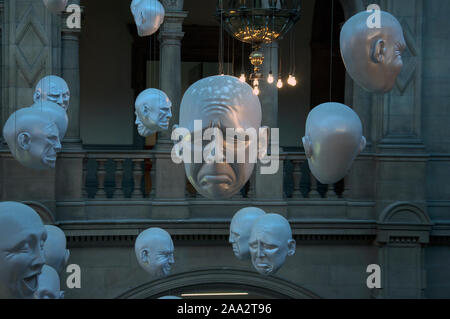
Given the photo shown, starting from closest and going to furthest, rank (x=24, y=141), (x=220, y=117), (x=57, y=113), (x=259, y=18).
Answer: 1. (x=220, y=117)
2. (x=24, y=141)
3. (x=259, y=18)
4. (x=57, y=113)

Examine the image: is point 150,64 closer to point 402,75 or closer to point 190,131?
point 402,75

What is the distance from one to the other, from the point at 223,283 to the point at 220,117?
20.0 ft

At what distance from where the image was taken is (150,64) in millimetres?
16797

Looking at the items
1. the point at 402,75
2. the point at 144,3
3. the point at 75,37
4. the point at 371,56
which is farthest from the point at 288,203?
the point at 371,56

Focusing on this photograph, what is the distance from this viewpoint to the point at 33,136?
6.98 m

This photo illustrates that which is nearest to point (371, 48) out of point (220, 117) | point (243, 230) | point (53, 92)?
point (220, 117)

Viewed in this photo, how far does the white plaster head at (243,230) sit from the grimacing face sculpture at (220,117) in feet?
5.99

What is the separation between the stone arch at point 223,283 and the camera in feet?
38.9

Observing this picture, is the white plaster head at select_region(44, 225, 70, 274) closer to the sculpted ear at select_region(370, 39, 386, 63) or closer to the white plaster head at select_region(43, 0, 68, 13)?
the white plaster head at select_region(43, 0, 68, 13)

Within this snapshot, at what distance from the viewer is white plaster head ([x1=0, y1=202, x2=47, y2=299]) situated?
5066mm

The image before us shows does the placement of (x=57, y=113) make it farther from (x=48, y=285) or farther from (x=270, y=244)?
A: (x=270, y=244)

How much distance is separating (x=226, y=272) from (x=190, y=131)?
590cm

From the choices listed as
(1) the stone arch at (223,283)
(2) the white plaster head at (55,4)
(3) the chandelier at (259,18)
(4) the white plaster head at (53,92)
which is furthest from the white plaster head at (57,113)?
(1) the stone arch at (223,283)

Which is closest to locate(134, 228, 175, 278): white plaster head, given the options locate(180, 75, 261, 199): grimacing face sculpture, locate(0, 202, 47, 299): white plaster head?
locate(180, 75, 261, 199): grimacing face sculpture
